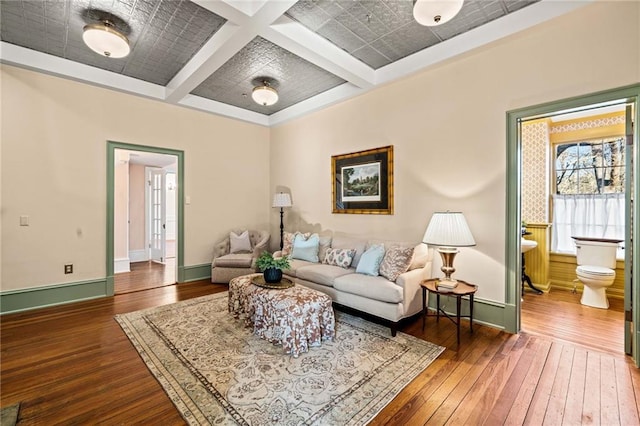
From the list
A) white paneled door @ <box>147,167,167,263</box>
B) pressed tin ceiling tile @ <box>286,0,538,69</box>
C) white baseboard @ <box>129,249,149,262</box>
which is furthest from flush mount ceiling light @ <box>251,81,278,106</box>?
white baseboard @ <box>129,249,149,262</box>

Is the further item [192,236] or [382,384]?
[192,236]

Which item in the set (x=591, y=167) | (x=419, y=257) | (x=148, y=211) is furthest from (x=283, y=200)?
(x=591, y=167)

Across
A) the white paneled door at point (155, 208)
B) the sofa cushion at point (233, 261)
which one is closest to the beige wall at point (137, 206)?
the white paneled door at point (155, 208)

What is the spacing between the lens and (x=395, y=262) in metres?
3.13

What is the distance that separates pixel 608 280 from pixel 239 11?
5.10 m

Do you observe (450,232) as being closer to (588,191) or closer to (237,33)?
(237,33)

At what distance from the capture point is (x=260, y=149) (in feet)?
19.7

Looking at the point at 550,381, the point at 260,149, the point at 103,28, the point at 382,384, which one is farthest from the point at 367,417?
the point at 260,149

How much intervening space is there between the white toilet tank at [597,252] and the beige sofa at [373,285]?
228cm

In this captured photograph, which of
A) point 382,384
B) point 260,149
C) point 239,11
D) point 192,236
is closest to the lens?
point 382,384

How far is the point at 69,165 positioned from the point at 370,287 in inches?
172

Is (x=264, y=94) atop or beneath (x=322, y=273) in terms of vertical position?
atop

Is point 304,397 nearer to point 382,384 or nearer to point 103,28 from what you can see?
point 382,384

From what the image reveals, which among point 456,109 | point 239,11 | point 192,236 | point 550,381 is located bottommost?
point 550,381
